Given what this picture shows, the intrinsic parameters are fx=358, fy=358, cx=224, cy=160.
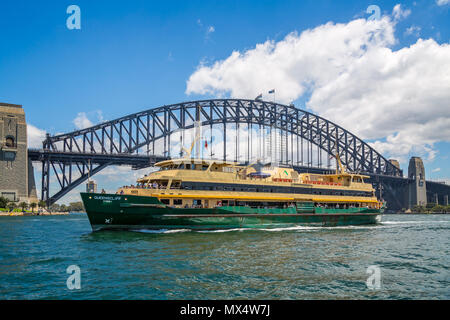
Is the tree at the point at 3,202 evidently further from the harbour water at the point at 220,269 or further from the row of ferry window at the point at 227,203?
the row of ferry window at the point at 227,203

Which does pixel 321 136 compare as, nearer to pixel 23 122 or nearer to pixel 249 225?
pixel 23 122

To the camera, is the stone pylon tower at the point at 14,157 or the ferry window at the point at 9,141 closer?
the stone pylon tower at the point at 14,157

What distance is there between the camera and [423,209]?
5645 inches

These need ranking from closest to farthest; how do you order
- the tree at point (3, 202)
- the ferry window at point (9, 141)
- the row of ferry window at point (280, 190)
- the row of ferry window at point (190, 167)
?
1. the row of ferry window at point (190, 167)
2. the row of ferry window at point (280, 190)
3. the tree at point (3, 202)
4. the ferry window at point (9, 141)

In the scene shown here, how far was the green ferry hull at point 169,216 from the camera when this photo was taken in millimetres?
30953

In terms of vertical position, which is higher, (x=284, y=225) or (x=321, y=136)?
(x=321, y=136)

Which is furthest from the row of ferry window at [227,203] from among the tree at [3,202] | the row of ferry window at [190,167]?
the tree at [3,202]

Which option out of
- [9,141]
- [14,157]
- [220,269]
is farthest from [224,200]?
[9,141]

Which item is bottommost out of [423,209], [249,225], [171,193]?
[423,209]

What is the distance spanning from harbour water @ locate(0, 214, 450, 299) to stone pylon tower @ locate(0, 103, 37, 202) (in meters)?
62.1

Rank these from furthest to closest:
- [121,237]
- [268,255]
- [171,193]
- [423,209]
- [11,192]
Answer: [423,209]
[11,192]
[171,193]
[121,237]
[268,255]

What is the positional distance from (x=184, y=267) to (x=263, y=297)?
5.73 metres
